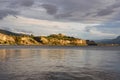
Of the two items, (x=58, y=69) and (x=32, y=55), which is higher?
(x=32, y=55)

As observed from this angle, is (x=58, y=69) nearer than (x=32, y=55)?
Yes

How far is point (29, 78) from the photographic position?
3812cm

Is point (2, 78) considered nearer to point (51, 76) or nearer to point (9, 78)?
point (9, 78)

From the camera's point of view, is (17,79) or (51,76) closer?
(17,79)

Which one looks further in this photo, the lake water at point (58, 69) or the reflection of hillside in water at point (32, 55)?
the reflection of hillside in water at point (32, 55)

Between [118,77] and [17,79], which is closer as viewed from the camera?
[17,79]

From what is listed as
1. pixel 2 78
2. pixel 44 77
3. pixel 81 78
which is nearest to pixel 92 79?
pixel 81 78

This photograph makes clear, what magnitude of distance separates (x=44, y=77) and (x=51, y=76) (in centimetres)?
148

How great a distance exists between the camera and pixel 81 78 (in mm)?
39094

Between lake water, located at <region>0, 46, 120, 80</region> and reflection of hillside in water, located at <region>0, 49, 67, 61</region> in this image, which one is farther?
reflection of hillside in water, located at <region>0, 49, 67, 61</region>

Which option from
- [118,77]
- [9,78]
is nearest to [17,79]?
[9,78]

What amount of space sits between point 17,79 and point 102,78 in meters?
14.0

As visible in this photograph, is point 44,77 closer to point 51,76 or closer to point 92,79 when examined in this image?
point 51,76

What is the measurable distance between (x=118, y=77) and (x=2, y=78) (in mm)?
19380
